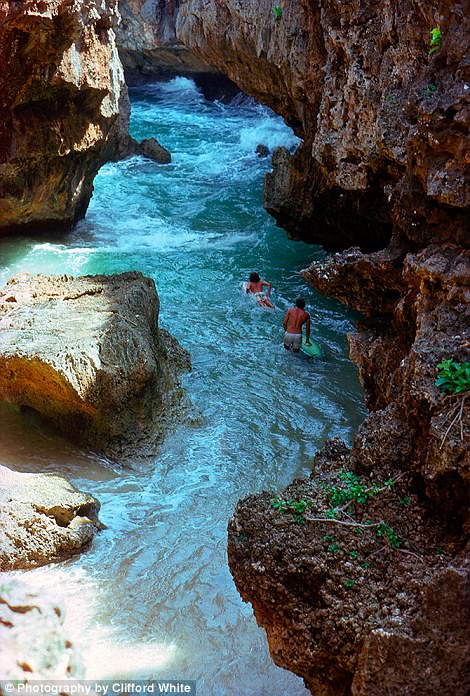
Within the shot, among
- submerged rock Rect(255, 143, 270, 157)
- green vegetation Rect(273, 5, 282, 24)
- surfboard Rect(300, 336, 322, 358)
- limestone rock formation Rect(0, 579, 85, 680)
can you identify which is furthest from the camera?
submerged rock Rect(255, 143, 270, 157)

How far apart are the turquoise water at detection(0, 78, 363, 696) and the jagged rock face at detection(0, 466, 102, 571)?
0.43ft

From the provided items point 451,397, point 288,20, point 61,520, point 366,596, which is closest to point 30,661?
point 366,596

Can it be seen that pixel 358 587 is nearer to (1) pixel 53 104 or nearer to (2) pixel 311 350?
(2) pixel 311 350

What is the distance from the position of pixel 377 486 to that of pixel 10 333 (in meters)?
4.10

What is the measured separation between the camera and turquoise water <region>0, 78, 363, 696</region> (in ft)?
14.6

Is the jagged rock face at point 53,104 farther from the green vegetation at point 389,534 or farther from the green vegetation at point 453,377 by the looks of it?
the green vegetation at point 389,534

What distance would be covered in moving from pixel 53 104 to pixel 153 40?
41.5 feet

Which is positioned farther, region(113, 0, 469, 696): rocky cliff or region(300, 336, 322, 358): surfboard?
region(300, 336, 322, 358): surfboard

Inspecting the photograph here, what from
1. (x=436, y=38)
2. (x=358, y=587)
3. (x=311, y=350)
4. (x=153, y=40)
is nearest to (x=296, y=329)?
(x=311, y=350)

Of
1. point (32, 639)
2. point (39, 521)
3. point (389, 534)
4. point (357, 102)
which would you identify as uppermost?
point (357, 102)

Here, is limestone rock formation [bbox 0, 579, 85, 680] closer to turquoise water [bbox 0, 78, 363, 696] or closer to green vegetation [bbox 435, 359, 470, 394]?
turquoise water [bbox 0, 78, 363, 696]

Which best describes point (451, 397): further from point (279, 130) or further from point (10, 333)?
point (279, 130)

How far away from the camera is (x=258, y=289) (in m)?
10.1

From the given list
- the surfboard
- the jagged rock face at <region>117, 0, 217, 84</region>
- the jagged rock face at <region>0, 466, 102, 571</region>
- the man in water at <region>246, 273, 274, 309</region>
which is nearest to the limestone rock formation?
the jagged rock face at <region>0, 466, 102, 571</region>
